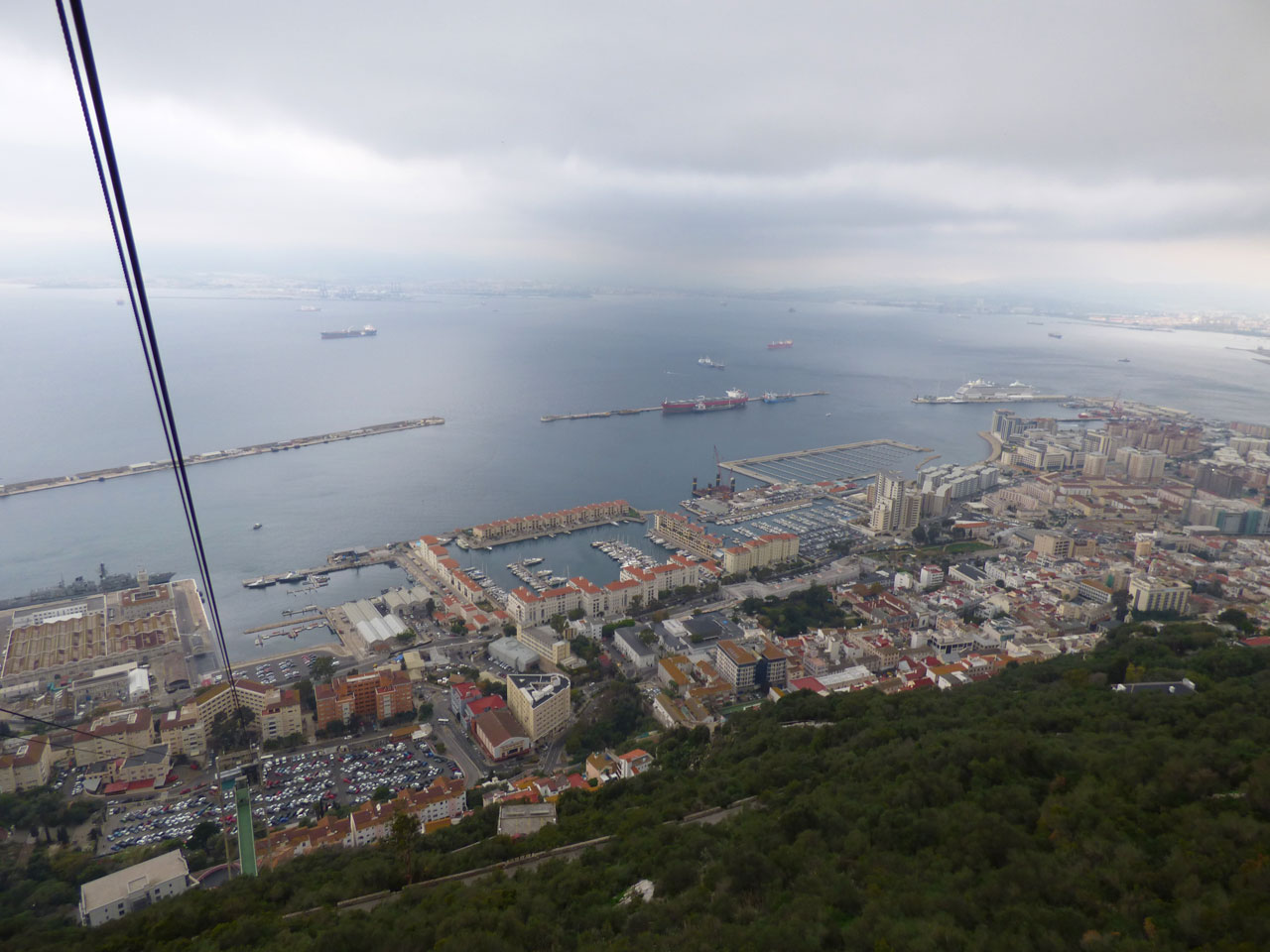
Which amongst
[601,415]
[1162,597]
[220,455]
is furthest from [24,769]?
[601,415]

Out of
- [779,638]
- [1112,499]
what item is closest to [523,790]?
[779,638]

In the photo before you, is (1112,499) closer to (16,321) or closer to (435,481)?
(435,481)

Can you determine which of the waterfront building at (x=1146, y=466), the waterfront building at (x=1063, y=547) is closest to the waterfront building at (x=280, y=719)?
the waterfront building at (x=1063, y=547)

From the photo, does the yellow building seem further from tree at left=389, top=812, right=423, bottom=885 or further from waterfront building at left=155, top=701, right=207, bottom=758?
waterfront building at left=155, top=701, right=207, bottom=758

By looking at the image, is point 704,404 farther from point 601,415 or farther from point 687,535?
point 687,535

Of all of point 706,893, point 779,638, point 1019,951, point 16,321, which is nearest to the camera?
point 1019,951
